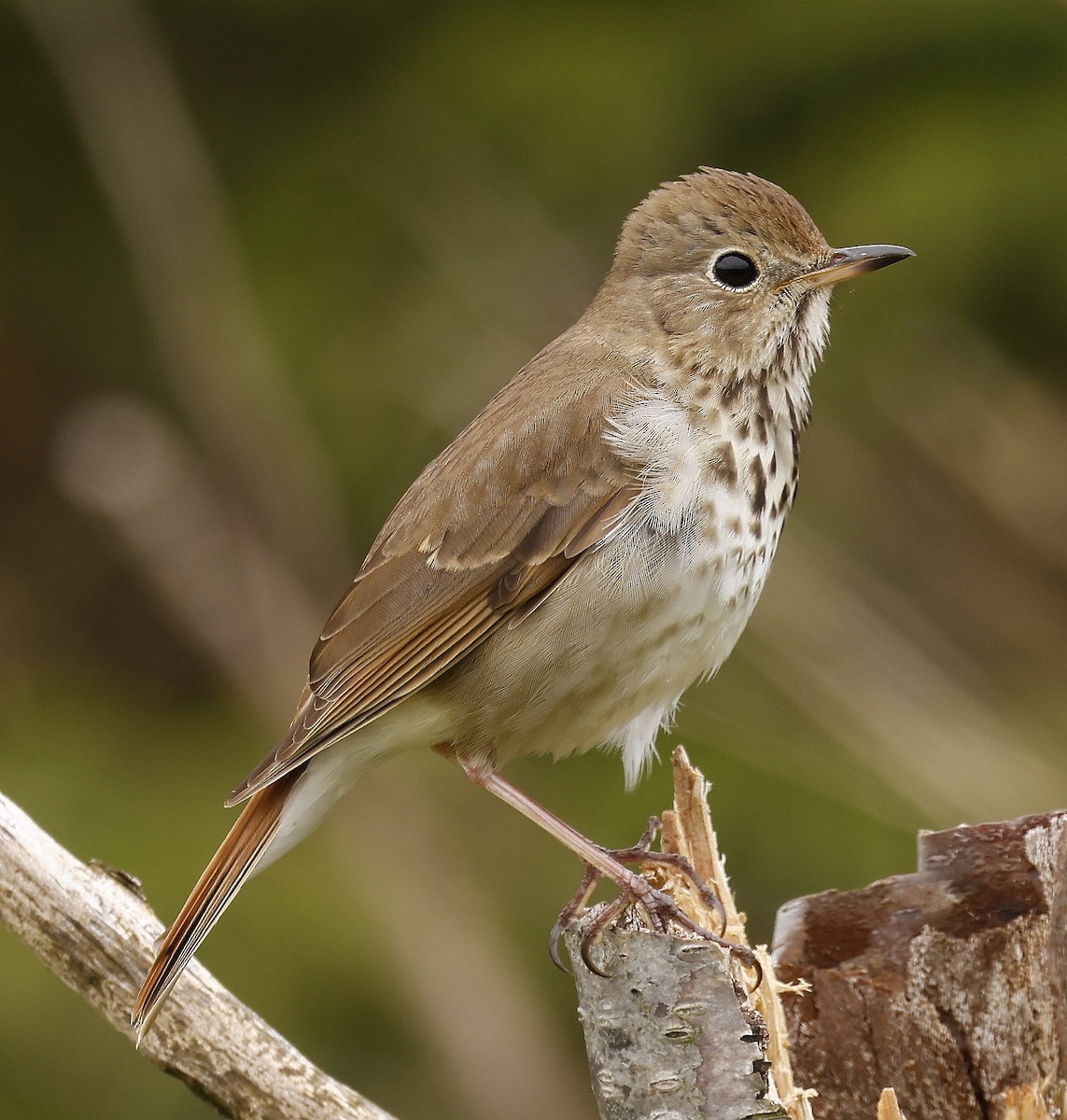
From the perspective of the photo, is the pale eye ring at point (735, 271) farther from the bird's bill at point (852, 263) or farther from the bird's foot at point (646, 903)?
the bird's foot at point (646, 903)

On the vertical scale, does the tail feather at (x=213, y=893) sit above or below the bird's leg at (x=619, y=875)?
below

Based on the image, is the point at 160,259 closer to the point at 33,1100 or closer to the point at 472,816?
the point at 472,816

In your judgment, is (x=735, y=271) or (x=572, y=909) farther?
(x=735, y=271)

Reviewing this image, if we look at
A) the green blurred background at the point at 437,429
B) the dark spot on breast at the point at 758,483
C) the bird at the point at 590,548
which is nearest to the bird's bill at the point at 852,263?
the bird at the point at 590,548

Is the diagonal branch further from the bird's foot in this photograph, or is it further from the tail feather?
the bird's foot

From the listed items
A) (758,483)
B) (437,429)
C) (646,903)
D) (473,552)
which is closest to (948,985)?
(646,903)

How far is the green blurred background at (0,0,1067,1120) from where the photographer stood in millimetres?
4242

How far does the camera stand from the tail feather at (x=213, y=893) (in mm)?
2621

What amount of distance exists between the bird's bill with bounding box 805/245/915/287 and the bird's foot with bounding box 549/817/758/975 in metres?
1.12

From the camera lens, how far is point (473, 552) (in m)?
3.22

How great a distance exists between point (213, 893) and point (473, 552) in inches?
31.3

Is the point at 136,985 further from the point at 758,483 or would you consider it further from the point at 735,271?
the point at 735,271

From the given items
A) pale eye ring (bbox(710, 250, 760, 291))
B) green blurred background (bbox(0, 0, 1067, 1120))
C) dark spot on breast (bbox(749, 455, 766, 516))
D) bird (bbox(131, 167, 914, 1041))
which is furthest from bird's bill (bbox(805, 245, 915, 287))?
green blurred background (bbox(0, 0, 1067, 1120))

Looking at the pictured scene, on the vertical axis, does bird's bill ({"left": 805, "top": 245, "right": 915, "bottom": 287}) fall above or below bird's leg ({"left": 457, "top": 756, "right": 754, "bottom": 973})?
above
